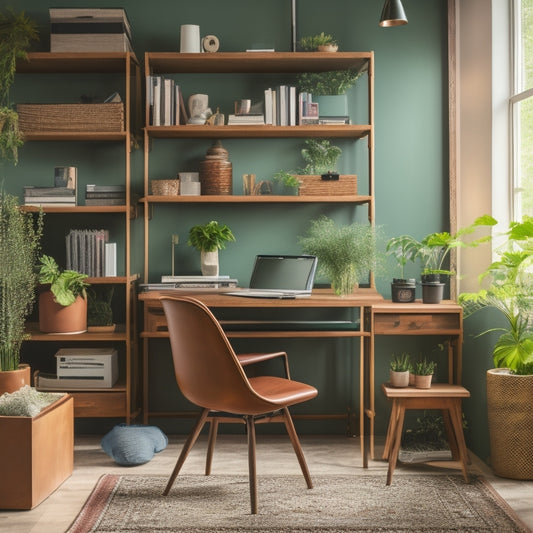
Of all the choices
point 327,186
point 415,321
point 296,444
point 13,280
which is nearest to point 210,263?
point 327,186

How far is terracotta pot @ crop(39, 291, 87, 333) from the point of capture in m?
3.98

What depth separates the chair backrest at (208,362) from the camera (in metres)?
2.92

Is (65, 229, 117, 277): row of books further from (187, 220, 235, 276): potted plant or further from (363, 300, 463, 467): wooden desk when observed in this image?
(363, 300, 463, 467): wooden desk

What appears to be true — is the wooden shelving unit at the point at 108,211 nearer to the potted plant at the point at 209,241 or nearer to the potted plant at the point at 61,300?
the potted plant at the point at 61,300

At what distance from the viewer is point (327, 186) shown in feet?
13.5

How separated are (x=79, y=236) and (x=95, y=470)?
4.23 feet

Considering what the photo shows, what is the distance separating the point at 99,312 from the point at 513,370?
2.27 metres

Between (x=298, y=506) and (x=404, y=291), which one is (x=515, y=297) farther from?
(x=298, y=506)

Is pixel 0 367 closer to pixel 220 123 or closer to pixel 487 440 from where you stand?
pixel 220 123

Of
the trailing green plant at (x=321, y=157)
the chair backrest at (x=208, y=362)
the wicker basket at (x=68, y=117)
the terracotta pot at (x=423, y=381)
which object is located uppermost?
the wicker basket at (x=68, y=117)

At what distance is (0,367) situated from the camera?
12.3ft

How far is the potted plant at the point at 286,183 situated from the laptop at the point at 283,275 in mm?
428

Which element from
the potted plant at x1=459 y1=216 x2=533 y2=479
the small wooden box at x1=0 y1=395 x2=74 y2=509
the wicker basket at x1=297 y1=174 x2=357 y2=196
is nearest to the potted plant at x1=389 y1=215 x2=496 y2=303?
the potted plant at x1=459 y1=216 x2=533 y2=479

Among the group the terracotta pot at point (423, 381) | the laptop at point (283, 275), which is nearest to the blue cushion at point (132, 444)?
the laptop at point (283, 275)
